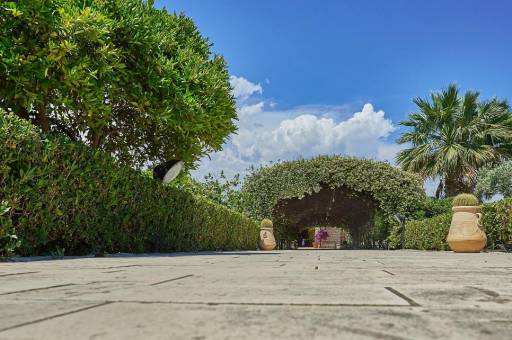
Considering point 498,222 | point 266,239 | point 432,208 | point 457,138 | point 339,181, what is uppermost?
point 457,138

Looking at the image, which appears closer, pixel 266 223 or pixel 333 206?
pixel 266 223

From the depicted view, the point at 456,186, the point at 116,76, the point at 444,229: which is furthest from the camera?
the point at 456,186

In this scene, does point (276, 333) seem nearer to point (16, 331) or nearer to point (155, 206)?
point (16, 331)

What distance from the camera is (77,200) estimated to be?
5.72m

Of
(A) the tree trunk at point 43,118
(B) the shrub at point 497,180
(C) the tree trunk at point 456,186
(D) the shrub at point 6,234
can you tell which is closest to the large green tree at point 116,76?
(A) the tree trunk at point 43,118

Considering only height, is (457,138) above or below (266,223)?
above

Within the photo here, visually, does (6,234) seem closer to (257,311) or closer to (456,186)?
(257,311)

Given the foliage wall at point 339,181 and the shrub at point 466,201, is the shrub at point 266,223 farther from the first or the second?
Answer: the shrub at point 466,201

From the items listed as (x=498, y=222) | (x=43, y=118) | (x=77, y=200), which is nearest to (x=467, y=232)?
(x=498, y=222)

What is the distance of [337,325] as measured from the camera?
1121 mm

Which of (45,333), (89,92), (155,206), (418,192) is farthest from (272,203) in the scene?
(45,333)

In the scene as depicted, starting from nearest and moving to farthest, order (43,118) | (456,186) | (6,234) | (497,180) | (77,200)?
1. (6,234)
2. (77,200)
3. (43,118)
4. (497,180)
5. (456,186)

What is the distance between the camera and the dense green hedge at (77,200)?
4.84 m

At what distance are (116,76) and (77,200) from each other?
7.47 ft
